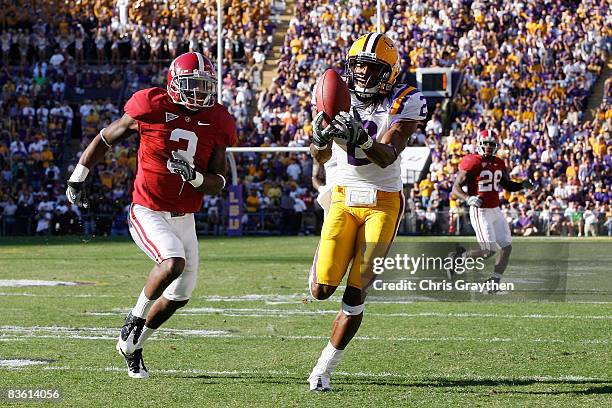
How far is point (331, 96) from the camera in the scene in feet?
19.7

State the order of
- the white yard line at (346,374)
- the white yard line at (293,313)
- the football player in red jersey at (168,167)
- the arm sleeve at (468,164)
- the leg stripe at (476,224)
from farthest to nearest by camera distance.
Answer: the arm sleeve at (468,164) → the leg stripe at (476,224) → the white yard line at (293,313) → the football player in red jersey at (168,167) → the white yard line at (346,374)

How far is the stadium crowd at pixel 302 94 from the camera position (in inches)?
1012

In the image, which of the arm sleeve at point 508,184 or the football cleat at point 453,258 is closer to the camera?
the football cleat at point 453,258

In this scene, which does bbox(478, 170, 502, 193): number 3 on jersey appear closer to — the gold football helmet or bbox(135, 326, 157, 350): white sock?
the gold football helmet

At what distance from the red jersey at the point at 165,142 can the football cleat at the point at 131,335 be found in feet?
2.10

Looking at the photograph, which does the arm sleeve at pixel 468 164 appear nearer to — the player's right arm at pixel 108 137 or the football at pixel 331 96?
the player's right arm at pixel 108 137

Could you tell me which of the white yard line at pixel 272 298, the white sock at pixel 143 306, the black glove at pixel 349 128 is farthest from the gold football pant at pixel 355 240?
the white yard line at pixel 272 298

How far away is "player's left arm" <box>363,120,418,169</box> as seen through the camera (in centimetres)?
596

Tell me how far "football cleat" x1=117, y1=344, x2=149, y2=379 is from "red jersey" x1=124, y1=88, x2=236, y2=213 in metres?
0.84

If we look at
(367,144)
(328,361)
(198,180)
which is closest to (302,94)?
(198,180)

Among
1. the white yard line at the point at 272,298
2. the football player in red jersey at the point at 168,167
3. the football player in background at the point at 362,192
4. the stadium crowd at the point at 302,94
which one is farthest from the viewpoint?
the stadium crowd at the point at 302,94

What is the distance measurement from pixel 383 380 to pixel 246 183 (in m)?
21.8

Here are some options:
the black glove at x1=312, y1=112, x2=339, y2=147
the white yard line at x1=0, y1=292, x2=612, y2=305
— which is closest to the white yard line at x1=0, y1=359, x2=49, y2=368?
the black glove at x1=312, y1=112, x2=339, y2=147

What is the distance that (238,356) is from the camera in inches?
288
